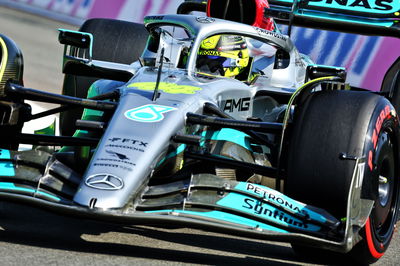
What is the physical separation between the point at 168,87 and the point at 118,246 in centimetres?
121

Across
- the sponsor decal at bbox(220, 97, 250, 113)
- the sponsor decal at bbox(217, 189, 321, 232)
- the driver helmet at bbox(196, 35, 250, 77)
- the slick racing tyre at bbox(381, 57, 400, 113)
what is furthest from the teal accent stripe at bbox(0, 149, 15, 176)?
the slick racing tyre at bbox(381, 57, 400, 113)

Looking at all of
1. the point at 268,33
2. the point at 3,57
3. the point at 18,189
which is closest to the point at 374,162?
the point at 268,33

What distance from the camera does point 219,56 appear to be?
22.6 ft

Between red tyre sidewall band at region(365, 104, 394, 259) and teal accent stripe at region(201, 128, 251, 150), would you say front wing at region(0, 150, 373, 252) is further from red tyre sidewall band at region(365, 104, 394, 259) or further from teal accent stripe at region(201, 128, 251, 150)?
teal accent stripe at region(201, 128, 251, 150)

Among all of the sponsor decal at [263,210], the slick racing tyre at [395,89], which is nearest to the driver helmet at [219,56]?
the slick racing tyre at [395,89]

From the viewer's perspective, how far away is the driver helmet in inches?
270

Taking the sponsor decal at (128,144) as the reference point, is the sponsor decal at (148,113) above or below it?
above

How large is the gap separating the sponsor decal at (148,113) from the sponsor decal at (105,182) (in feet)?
1.90

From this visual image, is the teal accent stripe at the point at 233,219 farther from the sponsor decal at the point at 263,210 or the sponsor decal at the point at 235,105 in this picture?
the sponsor decal at the point at 235,105

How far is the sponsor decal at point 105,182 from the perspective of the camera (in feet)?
15.9

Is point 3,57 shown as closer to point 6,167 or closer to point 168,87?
point 6,167

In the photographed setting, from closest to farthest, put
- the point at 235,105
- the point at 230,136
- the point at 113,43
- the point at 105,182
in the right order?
the point at 105,182
the point at 230,136
the point at 235,105
the point at 113,43

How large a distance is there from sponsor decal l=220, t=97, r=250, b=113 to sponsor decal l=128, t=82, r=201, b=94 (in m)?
0.35

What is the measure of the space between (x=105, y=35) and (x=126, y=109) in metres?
3.13
